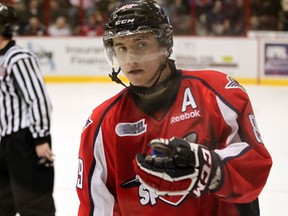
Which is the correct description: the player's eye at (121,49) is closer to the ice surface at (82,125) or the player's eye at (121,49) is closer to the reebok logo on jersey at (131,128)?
the reebok logo on jersey at (131,128)

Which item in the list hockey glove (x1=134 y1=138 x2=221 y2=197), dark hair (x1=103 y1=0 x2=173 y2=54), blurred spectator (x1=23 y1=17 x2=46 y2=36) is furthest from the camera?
blurred spectator (x1=23 y1=17 x2=46 y2=36)

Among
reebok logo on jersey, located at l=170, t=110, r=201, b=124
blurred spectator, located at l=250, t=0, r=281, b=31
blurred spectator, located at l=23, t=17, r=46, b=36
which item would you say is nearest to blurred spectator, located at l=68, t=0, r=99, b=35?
blurred spectator, located at l=23, t=17, r=46, b=36

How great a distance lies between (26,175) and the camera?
2.66 metres

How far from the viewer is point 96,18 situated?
32.0 ft

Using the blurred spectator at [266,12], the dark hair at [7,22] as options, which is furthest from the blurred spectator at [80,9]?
the dark hair at [7,22]

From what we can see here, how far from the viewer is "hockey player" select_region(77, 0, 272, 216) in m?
1.40

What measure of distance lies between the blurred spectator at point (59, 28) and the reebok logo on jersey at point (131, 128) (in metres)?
7.86

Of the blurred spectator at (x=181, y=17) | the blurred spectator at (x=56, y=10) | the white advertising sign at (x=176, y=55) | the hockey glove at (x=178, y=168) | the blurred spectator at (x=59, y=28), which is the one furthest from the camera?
the blurred spectator at (x=56, y=10)

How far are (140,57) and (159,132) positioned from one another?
0.19 m

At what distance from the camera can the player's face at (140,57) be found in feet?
4.92

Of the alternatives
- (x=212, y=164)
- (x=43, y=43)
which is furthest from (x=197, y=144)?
(x=43, y=43)

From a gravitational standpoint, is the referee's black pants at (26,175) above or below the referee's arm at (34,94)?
below

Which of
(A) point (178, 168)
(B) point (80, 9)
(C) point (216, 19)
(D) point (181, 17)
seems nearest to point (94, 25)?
(B) point (80, 9)

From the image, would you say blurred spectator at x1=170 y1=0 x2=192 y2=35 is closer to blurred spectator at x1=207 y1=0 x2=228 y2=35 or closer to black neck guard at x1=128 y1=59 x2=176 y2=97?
blurred spectator at x1=207 y1=0 x2=228 y2=35
